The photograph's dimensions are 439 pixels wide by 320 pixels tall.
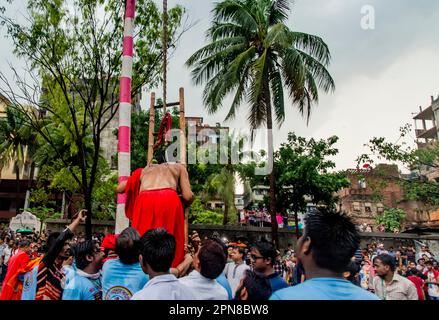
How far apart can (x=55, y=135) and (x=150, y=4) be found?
53.6 feet

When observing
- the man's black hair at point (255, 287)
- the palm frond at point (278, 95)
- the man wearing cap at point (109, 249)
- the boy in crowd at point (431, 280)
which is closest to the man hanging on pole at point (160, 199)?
the man wearing cap at point (109, 249)

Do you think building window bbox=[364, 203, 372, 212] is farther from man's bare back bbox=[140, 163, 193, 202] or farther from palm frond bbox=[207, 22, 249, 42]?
man's bare back bbox=[140, 163, 193, 202]

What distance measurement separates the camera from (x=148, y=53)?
1248 cm

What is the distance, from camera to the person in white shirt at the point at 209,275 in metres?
2.77

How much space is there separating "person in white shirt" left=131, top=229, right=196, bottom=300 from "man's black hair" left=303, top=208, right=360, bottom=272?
0.90m

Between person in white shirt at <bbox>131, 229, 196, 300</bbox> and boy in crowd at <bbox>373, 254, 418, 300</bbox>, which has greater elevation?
person in white shirt at <bbox>131, 229, 196, 300</bbox>

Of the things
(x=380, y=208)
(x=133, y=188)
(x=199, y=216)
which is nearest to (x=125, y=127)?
(x=133, y=188)

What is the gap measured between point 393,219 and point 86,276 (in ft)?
128

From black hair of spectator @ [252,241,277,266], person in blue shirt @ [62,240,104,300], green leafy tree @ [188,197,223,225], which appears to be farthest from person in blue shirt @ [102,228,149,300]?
green leafy tree @ [188,197,223,225]

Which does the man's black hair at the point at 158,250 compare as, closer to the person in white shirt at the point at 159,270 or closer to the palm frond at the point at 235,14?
the person in white shirt at the point at 159,270

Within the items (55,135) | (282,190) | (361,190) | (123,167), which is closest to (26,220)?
(55,135)

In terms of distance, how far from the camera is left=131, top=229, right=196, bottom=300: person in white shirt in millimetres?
2236

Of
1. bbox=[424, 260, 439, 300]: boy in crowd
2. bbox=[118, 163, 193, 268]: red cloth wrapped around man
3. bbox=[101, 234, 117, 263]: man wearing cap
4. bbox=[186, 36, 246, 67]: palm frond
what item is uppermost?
bbox=[186, 36, 246, 67]: palm frond

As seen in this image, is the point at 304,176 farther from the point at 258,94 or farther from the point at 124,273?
the point at 124,273
